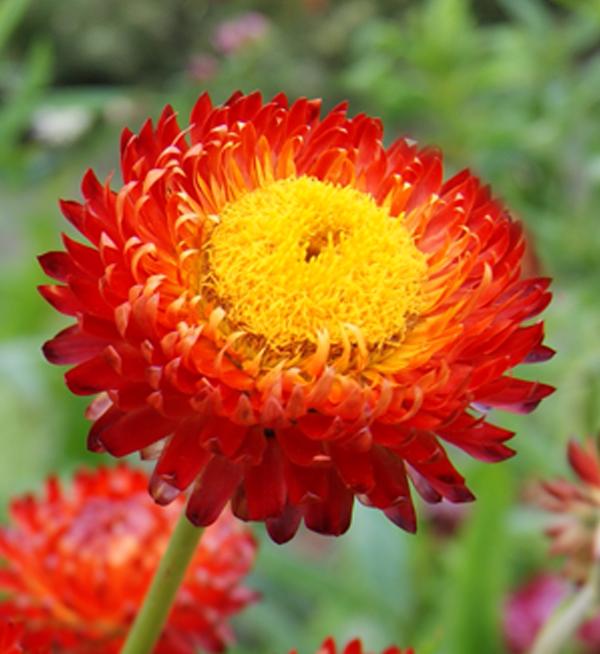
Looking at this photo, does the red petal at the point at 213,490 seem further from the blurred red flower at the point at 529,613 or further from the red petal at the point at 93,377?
the blurred red flower at the point at 529,613

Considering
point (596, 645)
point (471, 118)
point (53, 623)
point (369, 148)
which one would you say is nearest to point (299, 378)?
point (369, 148)

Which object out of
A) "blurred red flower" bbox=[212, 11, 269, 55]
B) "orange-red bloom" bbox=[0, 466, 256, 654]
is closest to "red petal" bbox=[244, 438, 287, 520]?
"orange-red bloom" bbox=[0, 466, 256, 654]

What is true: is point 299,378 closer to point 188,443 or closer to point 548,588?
point 188,443

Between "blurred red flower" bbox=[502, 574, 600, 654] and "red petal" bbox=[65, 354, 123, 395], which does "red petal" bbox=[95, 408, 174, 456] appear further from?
"blurred red flower" bbox=[502, 574, 600, 654]

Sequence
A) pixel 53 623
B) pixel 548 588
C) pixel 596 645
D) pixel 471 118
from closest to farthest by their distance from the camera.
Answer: pixel 53 623
pixel 596 645
pixel 548 588
pixel 471 118

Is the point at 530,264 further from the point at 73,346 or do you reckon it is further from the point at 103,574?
the point at 73,346

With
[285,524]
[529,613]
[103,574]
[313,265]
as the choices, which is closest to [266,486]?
[285,524]

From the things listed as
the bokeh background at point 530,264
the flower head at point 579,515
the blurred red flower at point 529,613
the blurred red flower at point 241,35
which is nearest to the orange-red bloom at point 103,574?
the flower head at point 579,515
